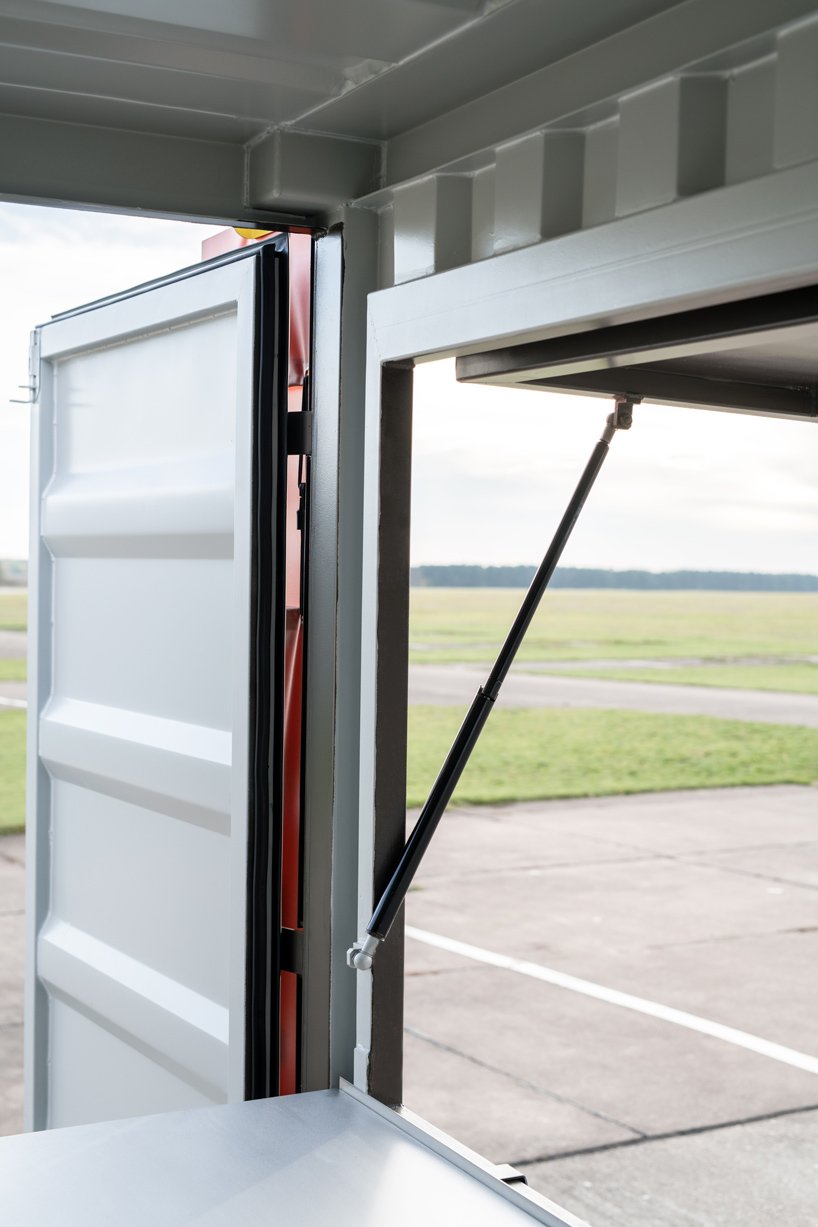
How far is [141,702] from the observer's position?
3.41m

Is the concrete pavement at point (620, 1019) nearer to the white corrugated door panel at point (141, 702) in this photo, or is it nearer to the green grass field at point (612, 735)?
the white corrugated door panel at point (141, 702)

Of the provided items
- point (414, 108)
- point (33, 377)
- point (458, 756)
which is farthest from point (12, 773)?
point (414, 108)

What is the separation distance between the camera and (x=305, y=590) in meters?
3.09

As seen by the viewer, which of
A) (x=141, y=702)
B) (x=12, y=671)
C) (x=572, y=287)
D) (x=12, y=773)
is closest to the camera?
(x=572, y=287)

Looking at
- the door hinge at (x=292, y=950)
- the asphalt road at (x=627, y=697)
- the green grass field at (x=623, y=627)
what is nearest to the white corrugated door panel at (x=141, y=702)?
the door hinge at (x=292, y=950)

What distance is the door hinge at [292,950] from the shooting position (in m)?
3.04

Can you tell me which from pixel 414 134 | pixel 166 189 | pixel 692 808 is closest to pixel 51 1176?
pixel 166 189

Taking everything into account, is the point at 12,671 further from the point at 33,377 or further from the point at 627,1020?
the point at 33,377

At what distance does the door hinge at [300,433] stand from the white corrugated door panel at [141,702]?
129mm

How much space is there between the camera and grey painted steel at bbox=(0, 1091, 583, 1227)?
233 centimetres

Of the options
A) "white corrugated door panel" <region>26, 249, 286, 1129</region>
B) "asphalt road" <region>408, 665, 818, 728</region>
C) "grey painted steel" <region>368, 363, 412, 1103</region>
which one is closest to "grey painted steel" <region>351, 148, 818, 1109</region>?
"grey painted steel" <region>368, 363, 412, 1103</region>

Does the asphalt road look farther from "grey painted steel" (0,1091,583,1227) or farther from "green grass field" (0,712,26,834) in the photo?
"grey painted steel" (0,1091,583,1227)

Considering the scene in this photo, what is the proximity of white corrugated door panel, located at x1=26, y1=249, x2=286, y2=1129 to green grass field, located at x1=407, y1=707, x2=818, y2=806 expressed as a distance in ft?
36.7

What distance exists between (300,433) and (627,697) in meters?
26.9
